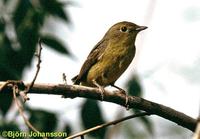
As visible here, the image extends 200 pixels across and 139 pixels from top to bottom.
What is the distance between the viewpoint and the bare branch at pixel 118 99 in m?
4.25

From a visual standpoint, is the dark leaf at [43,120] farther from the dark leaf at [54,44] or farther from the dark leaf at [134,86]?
the dark leaf at [134,86]

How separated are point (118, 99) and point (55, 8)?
172 centimetres

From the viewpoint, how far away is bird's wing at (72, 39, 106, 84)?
742cm

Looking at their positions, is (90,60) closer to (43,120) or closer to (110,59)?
(110,59)

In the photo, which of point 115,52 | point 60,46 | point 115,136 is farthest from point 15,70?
point 115,52

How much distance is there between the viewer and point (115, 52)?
751cm

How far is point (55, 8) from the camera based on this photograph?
627 centimetres

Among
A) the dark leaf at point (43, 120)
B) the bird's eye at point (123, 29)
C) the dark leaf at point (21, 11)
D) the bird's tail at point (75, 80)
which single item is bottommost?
the dark leaf at point (43, 120)

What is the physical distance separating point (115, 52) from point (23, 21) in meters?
1.89

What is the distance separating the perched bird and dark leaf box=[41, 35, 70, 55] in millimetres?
746

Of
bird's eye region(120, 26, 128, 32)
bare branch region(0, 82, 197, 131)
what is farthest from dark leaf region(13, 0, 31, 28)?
bird's eye region(120, 26, 128, 32)

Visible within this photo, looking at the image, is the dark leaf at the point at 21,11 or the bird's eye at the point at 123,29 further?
the bird's eye at the point at 123,29

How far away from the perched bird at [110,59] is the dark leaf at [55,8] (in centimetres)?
95

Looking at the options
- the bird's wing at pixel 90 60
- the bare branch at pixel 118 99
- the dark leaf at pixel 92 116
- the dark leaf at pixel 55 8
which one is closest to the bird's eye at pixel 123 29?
the bird's wing at pixel 90 60
